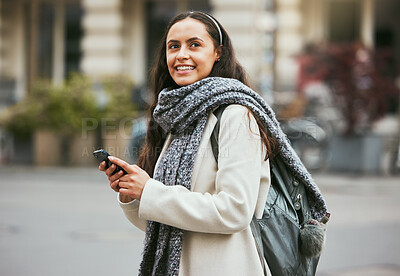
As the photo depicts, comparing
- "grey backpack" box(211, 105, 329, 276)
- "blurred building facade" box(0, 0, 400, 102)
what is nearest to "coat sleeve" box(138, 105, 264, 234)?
"grey backpack" box(211, 105, 329, 276)

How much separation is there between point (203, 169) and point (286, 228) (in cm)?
40

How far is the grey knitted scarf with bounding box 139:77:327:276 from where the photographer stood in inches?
80.8

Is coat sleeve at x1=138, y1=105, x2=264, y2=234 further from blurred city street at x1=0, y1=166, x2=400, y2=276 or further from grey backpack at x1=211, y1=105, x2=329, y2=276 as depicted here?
blurred city street at x1=0, y1=166, x2=400, y2=276

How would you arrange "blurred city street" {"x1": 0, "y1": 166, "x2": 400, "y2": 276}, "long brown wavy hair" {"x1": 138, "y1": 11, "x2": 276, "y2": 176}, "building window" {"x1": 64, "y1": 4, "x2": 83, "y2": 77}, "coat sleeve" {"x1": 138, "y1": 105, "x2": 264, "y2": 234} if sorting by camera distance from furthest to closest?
1. "building window" {"x1": 64, "y1": 4, "x2": 83, "y2": 77}
2. "blurred city street" {"x1": 0, "y1": 166, "x2": 400, "y2": 276}
3. "long brown wavy hair" {"x1": 138, "y1": 11, "x2": 276, "y2": 176}
4. "coat sleeve" {"x1": 138, "y1": 105, "x2": 264, "y2": 234}

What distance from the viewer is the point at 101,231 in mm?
6723

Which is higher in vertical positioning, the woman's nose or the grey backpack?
the woman's nose

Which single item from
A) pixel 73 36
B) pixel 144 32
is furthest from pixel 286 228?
pixel 73 36

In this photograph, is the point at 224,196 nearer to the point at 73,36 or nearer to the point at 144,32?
the point at 144,32

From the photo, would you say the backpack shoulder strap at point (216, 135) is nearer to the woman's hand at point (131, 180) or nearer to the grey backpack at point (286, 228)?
the grey backpack at point (286, 228)

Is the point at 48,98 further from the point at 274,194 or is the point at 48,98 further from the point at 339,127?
the point at 274,194

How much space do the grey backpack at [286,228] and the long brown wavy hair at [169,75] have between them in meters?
0.16

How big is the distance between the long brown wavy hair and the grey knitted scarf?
9cm

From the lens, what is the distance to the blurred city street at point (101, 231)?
530 centimetres

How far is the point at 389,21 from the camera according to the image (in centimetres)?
1888
